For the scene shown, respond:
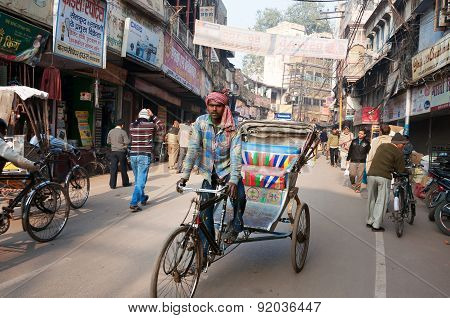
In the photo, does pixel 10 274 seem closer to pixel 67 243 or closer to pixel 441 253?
pixel 67 243

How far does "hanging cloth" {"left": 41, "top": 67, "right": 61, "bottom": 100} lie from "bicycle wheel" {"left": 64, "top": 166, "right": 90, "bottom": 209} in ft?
11.4

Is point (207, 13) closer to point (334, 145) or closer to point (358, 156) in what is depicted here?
point (334, 145)

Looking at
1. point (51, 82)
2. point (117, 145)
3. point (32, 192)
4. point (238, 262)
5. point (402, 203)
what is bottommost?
point (238, 262)

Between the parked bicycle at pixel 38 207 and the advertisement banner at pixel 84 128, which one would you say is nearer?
the parked bicycle at pixel 38 207

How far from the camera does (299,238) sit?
4.48m

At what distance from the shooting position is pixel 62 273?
13.4 feet

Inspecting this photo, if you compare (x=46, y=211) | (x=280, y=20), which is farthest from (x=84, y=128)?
(x=280, y=20)

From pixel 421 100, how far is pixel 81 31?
12.3 meters

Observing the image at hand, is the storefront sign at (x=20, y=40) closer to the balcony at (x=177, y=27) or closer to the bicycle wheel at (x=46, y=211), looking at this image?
the bicycle wheel at (x=46, y=211)

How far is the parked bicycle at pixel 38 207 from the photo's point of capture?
4.76 m

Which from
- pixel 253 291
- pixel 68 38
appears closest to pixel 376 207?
pixel 253 291

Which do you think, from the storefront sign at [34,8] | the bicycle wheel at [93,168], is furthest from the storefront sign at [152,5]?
the bicycle wheel at [93,168]

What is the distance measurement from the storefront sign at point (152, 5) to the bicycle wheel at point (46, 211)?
8798 mm

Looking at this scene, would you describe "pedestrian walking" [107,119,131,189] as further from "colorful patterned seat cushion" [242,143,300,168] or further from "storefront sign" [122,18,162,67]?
"colorful patterned seat cushion" [242,143,300,168]
